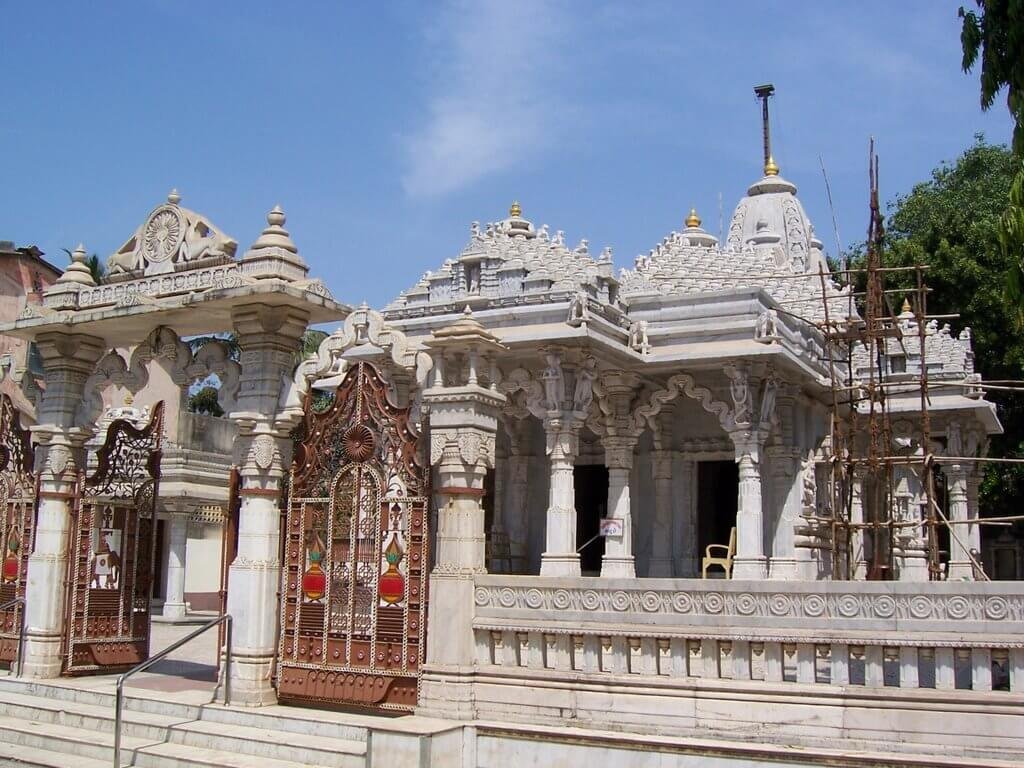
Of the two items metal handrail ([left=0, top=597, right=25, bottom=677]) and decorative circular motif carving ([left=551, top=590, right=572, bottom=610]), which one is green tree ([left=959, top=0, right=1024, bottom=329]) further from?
metal handrail ([left=0, top=597, right=25, bottom=677])

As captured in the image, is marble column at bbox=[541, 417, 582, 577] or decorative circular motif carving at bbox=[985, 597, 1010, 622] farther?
marble column at bbox=[541, 417, 582, 577]

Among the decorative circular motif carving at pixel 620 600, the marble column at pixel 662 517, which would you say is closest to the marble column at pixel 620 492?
the marble column at pixel 662 517

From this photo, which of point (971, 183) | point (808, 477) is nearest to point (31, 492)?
point (808, 477)

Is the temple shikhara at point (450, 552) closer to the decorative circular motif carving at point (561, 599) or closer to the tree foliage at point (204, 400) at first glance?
the decorative circular motif carving at point (561, 599)

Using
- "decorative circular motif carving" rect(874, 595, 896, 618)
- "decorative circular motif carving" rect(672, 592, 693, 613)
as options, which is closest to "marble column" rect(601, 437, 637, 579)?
"decorative circular motif carving" rect(672, 592, 693, 613)

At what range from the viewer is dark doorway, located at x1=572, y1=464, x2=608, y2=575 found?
69.1ft

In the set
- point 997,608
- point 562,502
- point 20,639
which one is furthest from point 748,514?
point 20,639

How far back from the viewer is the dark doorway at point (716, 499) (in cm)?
1978

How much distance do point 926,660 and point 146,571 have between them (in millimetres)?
8570

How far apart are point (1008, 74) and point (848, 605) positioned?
5.70 metres

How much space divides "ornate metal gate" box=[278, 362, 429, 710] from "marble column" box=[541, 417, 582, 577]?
628cm

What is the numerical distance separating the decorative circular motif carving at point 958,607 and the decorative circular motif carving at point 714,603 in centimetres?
153

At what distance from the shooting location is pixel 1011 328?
2886 cm

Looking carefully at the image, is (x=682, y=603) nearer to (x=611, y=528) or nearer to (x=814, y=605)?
(x=814, y=605)
